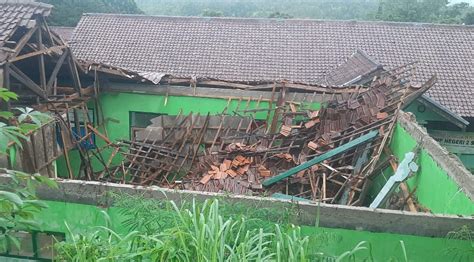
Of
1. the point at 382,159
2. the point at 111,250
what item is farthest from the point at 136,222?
the point at 382,159

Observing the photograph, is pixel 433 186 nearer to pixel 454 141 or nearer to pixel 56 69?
pixel 56 69

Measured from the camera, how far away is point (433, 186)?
5840 mm

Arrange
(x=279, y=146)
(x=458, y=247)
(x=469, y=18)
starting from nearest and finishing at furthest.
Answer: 1. (x=458, y=247)
2. (x=279, y=146)
3. (x=469, y=18)

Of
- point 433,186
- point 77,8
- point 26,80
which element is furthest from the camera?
point 77,8

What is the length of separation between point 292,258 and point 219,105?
7364mm

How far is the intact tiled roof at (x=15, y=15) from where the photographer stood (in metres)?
6.90

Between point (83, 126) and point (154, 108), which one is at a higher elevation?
point (154, 108)

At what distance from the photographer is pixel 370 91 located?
872cm

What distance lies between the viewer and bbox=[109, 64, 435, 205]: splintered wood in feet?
24.1

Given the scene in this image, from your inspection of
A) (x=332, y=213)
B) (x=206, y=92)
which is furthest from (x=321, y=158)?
(x=206, y=92)

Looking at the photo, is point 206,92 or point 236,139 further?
point 206,92

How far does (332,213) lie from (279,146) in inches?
161

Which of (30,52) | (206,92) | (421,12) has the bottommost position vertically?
(206,92)

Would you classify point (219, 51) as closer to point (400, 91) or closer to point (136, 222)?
point (400, 91)
